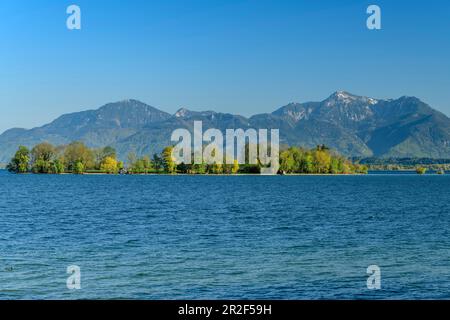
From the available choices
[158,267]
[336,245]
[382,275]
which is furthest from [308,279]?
[336,245]

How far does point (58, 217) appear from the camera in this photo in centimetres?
6419

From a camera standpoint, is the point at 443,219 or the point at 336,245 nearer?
the point at 336,245

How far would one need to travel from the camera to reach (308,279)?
27.3 metres

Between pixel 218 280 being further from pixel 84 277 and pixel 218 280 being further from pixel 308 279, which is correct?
pixel 84 277

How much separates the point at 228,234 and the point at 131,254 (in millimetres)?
13959

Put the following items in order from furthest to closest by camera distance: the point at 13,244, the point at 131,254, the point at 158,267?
the point at 13,244, the point at 131,254, the point at 158,267
